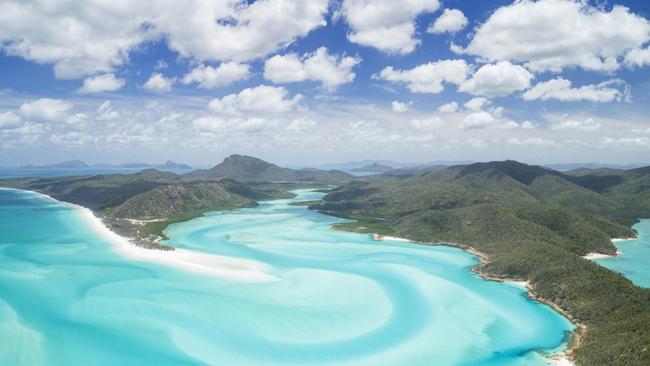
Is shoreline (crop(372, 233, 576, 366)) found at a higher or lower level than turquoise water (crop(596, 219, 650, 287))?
higher

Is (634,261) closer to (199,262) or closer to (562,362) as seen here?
(562,362)

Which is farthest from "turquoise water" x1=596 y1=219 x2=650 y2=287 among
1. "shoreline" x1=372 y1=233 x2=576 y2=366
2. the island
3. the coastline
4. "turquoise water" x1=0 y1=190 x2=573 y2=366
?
the coastline

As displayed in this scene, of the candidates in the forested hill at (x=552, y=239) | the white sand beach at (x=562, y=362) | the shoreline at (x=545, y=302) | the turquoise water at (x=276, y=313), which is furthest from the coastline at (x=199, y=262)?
the white sand beach at (x=562, y=362)

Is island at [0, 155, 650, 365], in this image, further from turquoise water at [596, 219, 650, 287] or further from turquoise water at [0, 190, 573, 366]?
turquoise water at [0, 190, 573, 366]

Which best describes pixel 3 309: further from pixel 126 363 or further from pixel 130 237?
pixel 130 237

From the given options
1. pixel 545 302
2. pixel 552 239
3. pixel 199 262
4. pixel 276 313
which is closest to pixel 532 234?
pixel 552 239

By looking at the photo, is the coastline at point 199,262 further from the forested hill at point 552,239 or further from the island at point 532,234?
the forested hill at point 552,239
